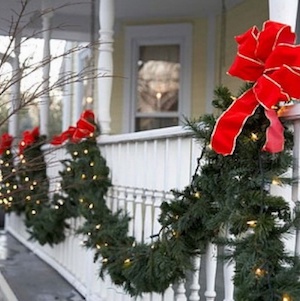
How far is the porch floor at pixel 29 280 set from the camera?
13.5 feet

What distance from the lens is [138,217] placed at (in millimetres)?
3373

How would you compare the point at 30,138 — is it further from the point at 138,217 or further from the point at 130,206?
the point at 138,217

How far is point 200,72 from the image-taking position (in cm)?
662

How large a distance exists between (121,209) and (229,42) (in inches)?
130

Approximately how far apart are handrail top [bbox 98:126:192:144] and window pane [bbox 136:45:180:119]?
9.49 feet

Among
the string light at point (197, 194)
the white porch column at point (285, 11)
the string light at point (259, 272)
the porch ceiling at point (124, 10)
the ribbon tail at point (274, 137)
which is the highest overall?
the porch ceiling at point (124, 10)

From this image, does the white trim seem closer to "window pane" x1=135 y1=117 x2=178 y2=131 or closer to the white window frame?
the white window frame

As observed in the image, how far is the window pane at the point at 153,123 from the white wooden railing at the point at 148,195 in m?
2.55

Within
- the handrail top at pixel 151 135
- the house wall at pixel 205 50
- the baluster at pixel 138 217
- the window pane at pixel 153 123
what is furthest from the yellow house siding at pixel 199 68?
the baluster at pixel 138 217

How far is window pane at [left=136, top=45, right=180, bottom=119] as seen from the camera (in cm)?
685

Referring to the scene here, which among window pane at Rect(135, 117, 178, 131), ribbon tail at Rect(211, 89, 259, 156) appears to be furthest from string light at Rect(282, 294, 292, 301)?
window pane at Rect(135, 117, 178, 131)

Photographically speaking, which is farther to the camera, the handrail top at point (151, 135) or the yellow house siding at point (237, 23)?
the yellow house siding at point (237, 23)

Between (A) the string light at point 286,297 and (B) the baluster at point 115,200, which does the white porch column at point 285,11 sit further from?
(B) the baluster at point 115,200

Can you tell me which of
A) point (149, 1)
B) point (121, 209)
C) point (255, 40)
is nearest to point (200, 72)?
point (149, 1)
